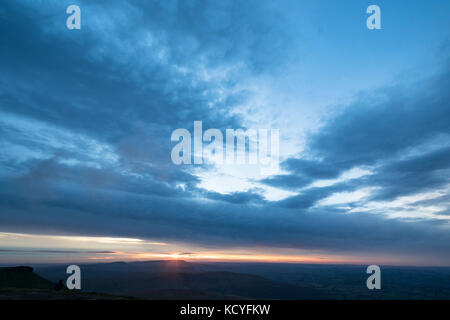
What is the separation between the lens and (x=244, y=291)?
146m
